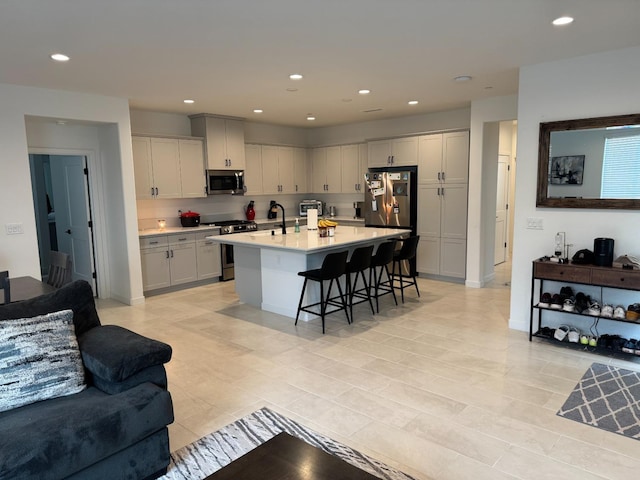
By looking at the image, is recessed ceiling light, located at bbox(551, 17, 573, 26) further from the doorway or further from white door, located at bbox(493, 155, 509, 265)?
the doorway

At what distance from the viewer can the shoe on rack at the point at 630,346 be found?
3670mm

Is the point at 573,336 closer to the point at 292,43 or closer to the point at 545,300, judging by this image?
the point at 545,300

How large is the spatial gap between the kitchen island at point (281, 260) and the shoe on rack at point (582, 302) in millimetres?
2266

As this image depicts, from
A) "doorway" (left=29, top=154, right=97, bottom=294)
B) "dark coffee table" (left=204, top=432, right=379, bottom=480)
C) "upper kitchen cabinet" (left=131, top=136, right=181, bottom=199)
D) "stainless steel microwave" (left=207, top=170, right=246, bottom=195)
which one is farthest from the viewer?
"stainless steel microwave" (left=207, top=170, right=246, bottom=195)

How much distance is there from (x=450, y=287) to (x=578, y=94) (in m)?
3.27

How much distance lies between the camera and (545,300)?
4125mm

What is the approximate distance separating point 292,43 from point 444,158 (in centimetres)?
384

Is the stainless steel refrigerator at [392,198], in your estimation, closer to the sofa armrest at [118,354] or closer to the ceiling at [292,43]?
the ceiling at [292,43]

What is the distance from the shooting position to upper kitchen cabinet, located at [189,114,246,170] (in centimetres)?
684

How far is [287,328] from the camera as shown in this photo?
4.71 metres

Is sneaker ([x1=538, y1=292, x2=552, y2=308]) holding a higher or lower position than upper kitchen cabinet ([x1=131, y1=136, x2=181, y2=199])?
lower

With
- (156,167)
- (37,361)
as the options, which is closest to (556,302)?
(37,361)

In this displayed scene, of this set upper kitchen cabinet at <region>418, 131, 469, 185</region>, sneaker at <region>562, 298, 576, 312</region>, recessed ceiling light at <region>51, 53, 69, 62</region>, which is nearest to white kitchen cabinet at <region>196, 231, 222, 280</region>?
recessed ceiling light at <region>51, 53, 69, 62</region>

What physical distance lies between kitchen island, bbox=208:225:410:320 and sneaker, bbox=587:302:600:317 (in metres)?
2.38
